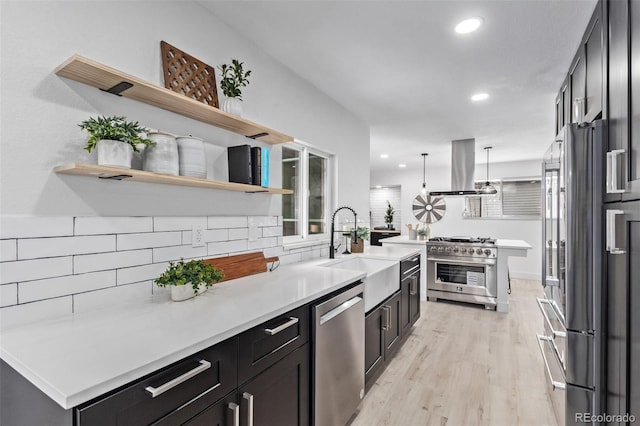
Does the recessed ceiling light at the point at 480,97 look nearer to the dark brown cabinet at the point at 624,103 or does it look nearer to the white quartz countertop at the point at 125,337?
the dark brown cabinet at the point at 624,103

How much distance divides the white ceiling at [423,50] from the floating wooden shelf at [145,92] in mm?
671

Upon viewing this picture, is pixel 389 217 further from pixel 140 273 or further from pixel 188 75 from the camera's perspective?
pixel 140 273

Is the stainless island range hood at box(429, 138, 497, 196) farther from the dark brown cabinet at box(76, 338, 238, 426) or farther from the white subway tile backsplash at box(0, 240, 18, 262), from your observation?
the white subway tile backsplash at box(0, 240, 18, 262)

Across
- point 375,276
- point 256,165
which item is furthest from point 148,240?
point 375,276

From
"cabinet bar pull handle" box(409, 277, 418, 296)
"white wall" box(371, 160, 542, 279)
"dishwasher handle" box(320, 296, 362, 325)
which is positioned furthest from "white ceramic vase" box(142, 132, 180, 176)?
"white wall" box(371, 160, 542, 279)

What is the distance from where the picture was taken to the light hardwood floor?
2.13 meters

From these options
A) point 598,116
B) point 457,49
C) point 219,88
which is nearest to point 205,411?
point 219,88

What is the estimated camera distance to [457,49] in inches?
89.6

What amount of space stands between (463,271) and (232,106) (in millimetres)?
4162

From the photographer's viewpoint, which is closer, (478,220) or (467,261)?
(467,261)

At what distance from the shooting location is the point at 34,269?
117 centimetres

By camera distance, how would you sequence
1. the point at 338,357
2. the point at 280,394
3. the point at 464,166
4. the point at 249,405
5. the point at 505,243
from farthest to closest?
the point at 464,166 < the point at 505,243 < the point at 338,357 < the point at 280,394 < the point at 249,405

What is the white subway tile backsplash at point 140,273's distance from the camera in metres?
1.43

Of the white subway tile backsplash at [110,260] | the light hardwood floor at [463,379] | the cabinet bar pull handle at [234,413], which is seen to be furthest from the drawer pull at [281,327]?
the light hardwood floor at [463,379]
